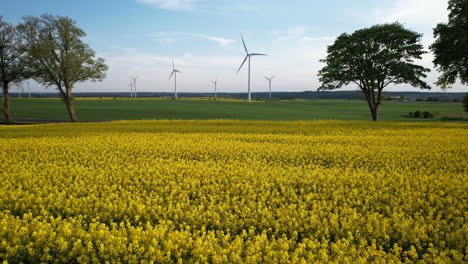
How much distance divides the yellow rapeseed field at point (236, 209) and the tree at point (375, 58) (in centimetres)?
2608

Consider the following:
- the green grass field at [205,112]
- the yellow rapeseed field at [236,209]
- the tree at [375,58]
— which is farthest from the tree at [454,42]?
the green grass field at [205,112]

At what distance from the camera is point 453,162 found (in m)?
13.4

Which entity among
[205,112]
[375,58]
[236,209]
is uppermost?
Answer: [375,58]

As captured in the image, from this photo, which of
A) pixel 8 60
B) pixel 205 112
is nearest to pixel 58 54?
pixel 8 60

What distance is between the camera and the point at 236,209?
7.64 m

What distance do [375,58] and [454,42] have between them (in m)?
8.98

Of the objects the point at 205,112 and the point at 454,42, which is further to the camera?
the point at 205,112

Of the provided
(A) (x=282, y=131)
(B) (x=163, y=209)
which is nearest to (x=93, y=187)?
(B) (x=163, y=209)

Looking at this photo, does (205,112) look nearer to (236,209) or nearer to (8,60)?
(8,60)

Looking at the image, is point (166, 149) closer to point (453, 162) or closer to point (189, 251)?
point (189, 251)

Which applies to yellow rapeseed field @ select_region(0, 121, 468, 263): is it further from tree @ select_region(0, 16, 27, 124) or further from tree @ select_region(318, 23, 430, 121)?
tree @ select_region(0, 16, 27, 124)

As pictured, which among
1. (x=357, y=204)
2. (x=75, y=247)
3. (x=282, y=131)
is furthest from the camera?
(x=282, y=131)

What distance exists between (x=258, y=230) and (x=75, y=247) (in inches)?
150

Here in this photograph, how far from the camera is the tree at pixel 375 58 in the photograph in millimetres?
38438
